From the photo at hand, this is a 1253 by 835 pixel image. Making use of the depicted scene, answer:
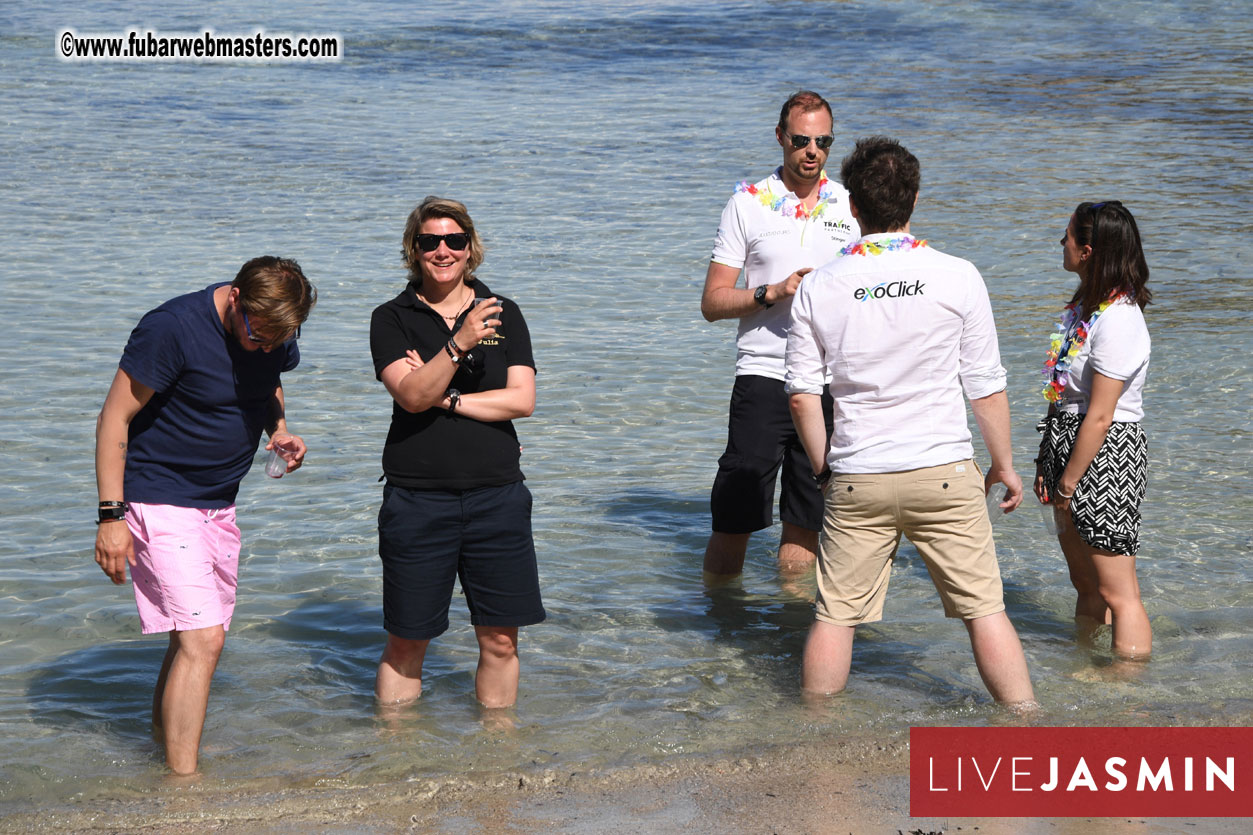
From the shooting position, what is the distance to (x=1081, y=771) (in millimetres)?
4555

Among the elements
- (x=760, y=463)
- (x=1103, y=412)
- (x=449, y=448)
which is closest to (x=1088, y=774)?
(x=1103, y=412)

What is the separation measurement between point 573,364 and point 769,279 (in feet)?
15.4

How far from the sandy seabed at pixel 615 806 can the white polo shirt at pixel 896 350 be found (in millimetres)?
1047

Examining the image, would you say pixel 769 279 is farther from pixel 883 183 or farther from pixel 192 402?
pixel 192 402

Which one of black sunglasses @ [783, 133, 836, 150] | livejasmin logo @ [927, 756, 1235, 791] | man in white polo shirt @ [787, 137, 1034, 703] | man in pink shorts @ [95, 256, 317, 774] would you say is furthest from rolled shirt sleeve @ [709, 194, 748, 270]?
livejasmin logo @ [927, 756, 1235, 791]

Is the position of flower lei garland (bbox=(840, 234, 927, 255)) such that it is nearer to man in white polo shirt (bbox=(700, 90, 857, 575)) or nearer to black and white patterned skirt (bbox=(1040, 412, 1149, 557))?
man in white polo shirt (bbox=(700, 90, 857, 575))

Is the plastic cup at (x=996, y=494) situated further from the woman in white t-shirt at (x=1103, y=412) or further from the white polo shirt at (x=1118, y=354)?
the white polo shirt at (x=1118, y=354)

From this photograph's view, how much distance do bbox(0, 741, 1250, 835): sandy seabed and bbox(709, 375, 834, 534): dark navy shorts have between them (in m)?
1.50

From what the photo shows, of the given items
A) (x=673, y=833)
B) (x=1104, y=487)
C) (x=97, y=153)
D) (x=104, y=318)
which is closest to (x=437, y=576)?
(x=673, y=833)

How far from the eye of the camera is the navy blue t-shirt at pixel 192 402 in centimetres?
429

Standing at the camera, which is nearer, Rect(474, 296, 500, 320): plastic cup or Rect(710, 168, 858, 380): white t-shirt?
Rect(474, 296, 500, 320): plastic cup

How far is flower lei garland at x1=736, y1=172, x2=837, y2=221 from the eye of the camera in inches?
229

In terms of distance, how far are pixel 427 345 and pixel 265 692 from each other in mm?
1930

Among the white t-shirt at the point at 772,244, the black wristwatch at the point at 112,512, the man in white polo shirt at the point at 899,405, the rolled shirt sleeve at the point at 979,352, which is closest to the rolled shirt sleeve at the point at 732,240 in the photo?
the white t-shirt at the point at 772,244
